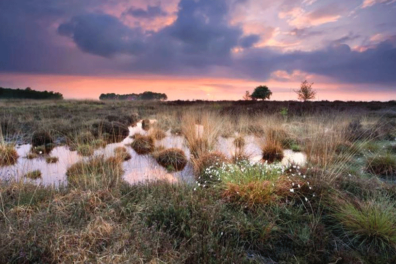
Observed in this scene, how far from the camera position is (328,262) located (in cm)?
304

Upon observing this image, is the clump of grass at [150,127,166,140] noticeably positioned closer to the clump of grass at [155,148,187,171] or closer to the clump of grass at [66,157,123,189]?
the clump of grass at [155,148,187,171]

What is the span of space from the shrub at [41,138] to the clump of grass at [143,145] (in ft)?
12.9

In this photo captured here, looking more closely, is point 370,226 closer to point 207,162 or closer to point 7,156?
point 207,162

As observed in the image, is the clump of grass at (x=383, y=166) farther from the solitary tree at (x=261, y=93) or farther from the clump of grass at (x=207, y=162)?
the solitary tree at (x=261, y=93)

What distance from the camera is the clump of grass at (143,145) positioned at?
9.56 metres

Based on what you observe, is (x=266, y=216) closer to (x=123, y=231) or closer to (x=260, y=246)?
(x=260, y=246)

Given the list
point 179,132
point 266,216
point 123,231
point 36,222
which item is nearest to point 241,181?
point 266,216

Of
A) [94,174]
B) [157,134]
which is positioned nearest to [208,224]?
[94,174]

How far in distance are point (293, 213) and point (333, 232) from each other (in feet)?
2.04

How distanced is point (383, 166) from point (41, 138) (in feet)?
41.5

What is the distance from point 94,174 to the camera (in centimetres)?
541

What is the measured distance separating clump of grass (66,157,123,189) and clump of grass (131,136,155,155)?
2.18m

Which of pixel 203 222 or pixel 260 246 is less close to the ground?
pixel 203 222

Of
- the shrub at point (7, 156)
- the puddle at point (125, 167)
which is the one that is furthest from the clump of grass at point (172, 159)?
the shrub at point (7, 156)
